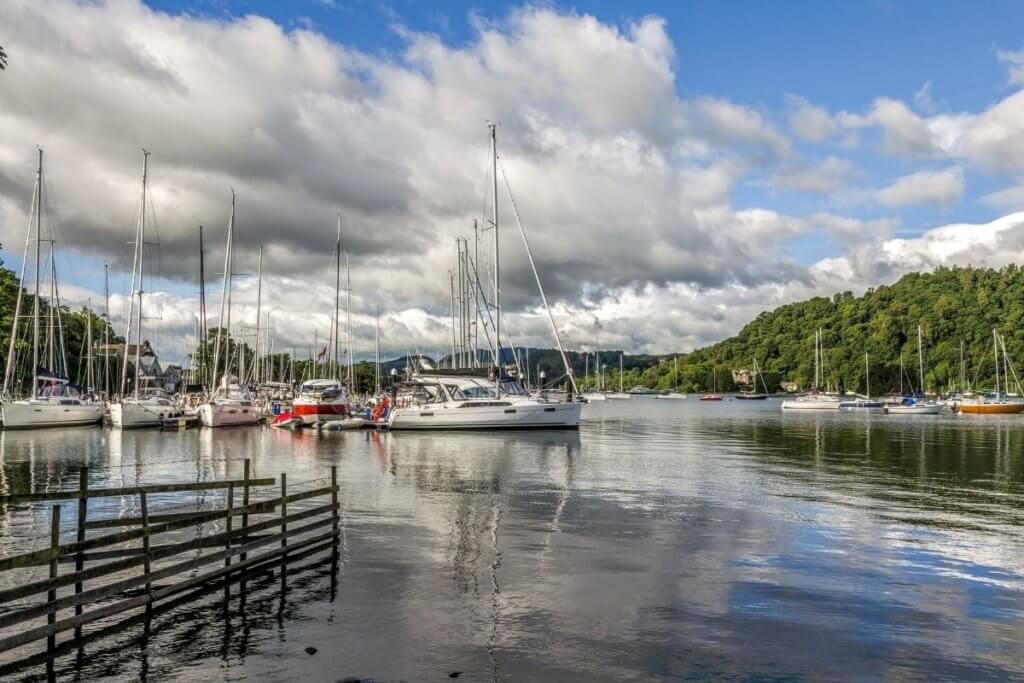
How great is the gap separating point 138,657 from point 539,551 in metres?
10.1

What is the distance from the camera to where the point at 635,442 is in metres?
61.7

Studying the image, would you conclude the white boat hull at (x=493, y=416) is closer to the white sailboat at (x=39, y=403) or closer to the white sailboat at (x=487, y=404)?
the white sailboat at (x=487, y=404)

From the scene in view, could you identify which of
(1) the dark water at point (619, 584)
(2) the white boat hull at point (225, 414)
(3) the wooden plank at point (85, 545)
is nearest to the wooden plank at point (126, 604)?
(1) the dark water at point (619, 584)

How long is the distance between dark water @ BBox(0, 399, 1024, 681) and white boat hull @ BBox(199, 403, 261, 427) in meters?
34.6

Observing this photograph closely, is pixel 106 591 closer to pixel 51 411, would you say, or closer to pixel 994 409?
pixel 51 411

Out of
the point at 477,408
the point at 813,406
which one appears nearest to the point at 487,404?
the point at 477,408

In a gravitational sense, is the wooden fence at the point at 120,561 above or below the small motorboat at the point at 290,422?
above

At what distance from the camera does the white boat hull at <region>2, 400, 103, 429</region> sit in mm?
68812

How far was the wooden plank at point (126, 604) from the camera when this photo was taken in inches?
448

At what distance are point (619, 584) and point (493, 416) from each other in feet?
153

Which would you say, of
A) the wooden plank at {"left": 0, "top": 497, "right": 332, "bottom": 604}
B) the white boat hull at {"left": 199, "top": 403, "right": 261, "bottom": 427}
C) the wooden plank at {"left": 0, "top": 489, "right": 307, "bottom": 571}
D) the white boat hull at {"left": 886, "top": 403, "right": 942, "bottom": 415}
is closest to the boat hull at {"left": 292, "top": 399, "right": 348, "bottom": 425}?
the white boat hull at {"left": 199, "top": 403, "right": 261, "bottom": 427}

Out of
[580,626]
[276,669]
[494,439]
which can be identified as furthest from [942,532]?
[494,439]

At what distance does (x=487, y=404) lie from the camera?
6372 cm

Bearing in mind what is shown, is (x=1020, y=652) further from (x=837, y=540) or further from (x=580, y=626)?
(x=837, y=540)
